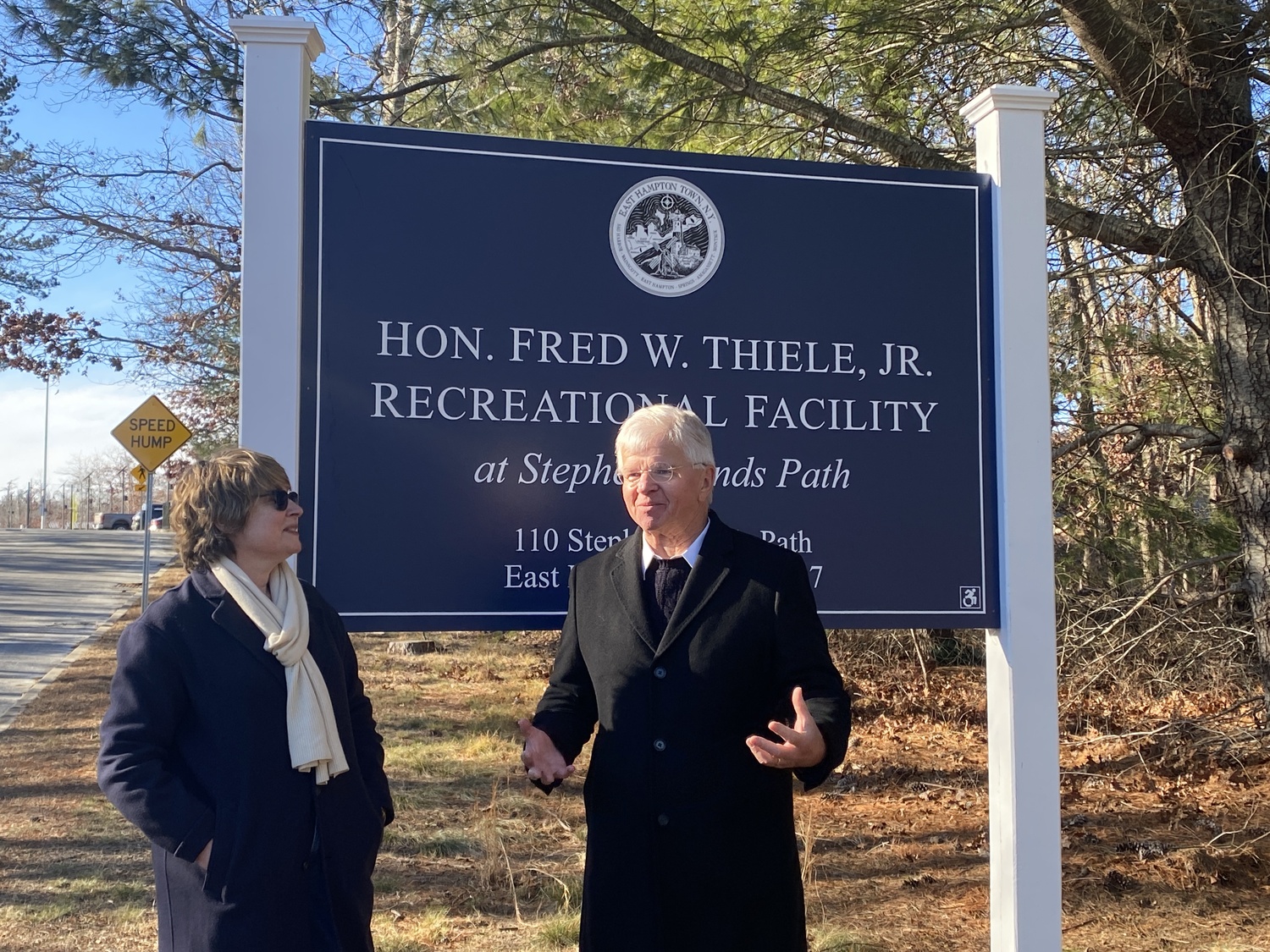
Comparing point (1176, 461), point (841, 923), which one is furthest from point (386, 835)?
point (1176, 461)

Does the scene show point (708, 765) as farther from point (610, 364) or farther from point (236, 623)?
point (610, 364)

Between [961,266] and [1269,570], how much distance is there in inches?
114

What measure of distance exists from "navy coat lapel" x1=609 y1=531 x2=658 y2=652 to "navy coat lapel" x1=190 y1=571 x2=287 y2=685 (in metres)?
0.76

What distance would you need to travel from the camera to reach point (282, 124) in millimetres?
3094

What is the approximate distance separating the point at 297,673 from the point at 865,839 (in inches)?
189

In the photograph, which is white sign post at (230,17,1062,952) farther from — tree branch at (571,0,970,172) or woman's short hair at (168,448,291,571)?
tree branch at (571,0,970,172)

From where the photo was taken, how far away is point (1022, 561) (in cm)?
350

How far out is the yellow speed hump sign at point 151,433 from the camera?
14.2 metres

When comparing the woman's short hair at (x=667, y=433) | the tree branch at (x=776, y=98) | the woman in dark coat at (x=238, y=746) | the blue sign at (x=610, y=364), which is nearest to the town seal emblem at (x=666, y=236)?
the blue sign at (x=610, y=364)

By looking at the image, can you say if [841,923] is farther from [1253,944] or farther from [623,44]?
[623,44]

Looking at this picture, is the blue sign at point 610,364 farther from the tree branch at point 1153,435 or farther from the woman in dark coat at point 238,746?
the tree branch at point 1153,435

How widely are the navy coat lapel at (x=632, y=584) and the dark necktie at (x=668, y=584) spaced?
0.04m

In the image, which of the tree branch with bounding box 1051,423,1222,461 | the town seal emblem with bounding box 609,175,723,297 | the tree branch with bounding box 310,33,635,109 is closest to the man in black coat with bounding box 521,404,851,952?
the town seal emblem with bounding box 609,175,723,297

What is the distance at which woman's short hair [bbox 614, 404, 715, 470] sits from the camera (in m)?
2.51
